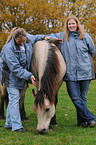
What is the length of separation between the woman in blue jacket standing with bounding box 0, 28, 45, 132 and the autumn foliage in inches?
511

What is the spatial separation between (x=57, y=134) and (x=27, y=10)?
1489cm

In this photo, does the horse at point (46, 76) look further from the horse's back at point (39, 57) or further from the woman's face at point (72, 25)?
the woman's face at point (72, 25)

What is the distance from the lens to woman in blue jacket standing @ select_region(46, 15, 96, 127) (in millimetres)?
4766

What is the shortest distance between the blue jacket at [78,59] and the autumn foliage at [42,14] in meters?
12.6

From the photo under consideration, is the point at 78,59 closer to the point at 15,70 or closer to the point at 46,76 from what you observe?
the point at 46,76

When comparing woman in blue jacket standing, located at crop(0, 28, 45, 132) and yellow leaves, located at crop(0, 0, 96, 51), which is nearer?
woman in blue jacket standing, located at crop(0, 28, 45, 132)

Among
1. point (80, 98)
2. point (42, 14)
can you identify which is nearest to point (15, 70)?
point (80, 98)

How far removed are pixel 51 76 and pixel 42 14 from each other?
1511 centimetres

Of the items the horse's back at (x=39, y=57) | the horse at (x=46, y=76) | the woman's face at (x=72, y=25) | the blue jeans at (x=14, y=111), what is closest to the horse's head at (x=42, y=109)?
the horse at (x=46, y=76)

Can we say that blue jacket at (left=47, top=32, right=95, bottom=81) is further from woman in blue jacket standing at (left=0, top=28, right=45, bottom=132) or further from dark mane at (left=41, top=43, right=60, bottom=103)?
woman in blue jacket standing at (left=0, top=28, right=45, bottom=132)

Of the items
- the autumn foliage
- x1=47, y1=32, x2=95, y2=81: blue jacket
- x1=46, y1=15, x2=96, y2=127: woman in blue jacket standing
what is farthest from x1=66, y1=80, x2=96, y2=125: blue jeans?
the autumn foliage

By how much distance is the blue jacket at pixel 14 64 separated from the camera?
14.3 ft

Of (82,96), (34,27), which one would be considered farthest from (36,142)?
(34,27)

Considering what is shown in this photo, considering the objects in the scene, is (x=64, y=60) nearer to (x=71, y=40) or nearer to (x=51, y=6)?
(x=71, y=40)
